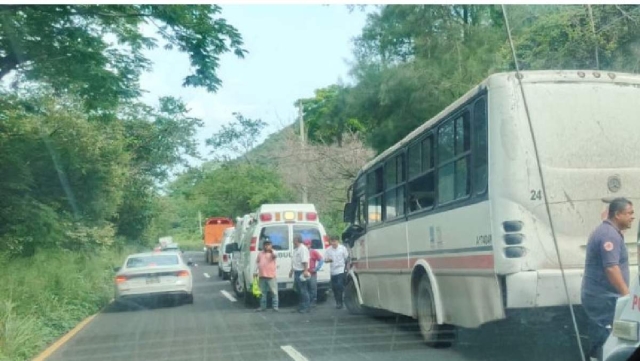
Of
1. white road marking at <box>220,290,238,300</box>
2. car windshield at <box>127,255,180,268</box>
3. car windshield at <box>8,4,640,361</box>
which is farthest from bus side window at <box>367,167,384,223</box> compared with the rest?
white road marking at <box>220,290,238,300</box>

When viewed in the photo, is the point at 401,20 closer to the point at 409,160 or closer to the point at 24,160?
the point at 409,160

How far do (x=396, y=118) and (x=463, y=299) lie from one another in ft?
18.7

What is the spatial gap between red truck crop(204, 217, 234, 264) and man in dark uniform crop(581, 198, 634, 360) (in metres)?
13.0

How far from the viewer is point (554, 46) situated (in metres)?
16.4

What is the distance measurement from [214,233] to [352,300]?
7.67 metres

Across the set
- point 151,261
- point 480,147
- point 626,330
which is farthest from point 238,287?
point 626,330

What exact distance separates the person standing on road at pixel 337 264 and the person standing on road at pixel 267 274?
45.1 inches

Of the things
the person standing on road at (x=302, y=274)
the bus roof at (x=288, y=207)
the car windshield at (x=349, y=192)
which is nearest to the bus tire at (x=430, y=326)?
the car windshield at (x=349, y=192)

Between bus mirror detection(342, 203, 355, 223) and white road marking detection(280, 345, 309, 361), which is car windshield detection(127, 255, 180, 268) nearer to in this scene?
bus mirror detection(342, 203, 355, 223)

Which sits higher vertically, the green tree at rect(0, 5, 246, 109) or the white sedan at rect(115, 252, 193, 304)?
the green tree at rect(0, 5, 246, 109)

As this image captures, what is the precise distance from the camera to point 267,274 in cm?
1645

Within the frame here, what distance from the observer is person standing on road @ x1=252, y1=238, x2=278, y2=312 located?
16500 millimetres

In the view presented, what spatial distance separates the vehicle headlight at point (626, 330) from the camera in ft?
15.8

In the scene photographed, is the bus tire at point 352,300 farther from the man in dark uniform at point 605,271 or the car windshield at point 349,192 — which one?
the man in dark uniform at point 605,271
